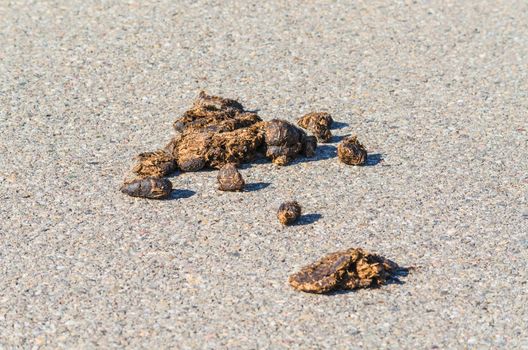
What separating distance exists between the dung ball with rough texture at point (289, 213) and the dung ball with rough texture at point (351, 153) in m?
0.72

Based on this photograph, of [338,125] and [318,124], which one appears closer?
[318,124]

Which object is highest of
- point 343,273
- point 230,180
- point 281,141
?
point 281,141

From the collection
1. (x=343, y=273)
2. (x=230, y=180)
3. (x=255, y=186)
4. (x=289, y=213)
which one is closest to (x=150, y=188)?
(x=230, y=180)

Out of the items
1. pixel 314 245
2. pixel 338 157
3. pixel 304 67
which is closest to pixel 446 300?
pixel 314 245

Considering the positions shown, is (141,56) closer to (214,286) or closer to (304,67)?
(304,67)

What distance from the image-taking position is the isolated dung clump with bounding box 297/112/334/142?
18.9 feet

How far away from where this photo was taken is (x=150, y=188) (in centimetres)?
501

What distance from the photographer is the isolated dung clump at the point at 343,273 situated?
417cm

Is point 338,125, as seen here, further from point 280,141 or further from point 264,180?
point 264,180

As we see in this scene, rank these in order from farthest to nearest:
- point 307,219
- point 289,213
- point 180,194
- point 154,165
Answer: point 154,165, point 180,194, point 307,219, point 289,213

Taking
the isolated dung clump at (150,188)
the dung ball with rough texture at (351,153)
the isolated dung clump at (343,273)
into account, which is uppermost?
the dung ball with rough texture at (351,153)

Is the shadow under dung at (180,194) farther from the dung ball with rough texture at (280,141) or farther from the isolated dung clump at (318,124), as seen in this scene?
the isolated dung clump at (318,124)

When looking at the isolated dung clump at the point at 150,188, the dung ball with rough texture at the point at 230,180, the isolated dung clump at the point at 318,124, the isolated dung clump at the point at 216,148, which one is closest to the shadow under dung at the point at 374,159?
the isolated dung clump at the point at 318,124

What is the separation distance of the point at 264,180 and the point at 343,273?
1.21m
